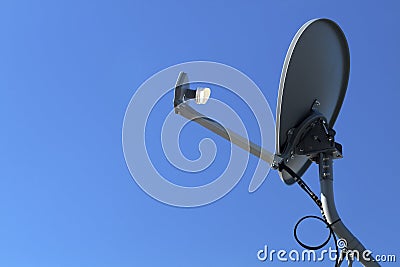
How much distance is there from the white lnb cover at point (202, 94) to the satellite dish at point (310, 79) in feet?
1.83

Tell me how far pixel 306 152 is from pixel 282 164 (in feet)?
0.79

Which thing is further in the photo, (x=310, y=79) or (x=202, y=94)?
(x=310, y=79)

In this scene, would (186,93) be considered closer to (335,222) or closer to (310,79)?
(310,79)

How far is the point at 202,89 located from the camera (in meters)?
4.59

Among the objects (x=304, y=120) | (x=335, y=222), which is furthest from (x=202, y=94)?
(x=335, y=222)

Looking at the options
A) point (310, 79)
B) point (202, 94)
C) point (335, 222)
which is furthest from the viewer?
point (310, 79)

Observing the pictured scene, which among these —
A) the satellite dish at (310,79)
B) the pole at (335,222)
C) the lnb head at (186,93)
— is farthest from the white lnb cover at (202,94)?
the pole at (335,222)

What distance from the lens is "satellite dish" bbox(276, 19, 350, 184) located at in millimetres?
4566

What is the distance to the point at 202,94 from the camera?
4.59 meters

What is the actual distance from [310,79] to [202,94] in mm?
978

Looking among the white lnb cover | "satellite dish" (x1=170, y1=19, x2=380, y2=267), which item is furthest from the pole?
the white lnb cover

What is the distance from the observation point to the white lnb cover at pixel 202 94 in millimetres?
4578

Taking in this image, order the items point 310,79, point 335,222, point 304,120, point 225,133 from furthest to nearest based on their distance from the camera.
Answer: point 310,79
point 304,120
point 225,133
point 335,222

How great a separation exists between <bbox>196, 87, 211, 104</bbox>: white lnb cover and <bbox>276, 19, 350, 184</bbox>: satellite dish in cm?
56
